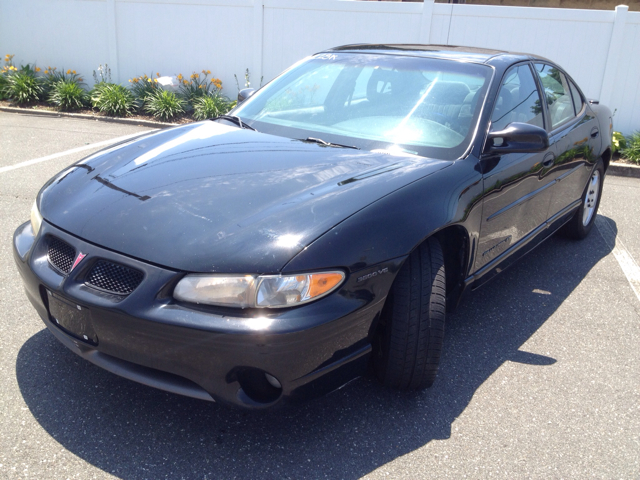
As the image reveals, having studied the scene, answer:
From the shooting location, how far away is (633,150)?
8.20 meters

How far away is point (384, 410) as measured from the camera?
8.43 feet

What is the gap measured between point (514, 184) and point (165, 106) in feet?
24.8

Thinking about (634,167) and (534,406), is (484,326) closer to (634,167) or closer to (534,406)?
(534,406)

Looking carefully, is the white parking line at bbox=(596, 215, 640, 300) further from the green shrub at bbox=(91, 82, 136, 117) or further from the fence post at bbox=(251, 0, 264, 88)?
the green shrub at bbox=(91, 82, 136, 117)

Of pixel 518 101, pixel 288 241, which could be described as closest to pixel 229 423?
pixel 288 241

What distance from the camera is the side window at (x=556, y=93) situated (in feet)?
13.2

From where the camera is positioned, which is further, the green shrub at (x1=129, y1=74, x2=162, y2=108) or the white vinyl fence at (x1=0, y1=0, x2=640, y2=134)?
the green shrub at (x1=129, y1=74, x2=162, y2=108)

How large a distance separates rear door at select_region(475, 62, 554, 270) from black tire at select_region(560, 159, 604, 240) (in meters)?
1.10

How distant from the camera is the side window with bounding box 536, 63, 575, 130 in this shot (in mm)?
4023

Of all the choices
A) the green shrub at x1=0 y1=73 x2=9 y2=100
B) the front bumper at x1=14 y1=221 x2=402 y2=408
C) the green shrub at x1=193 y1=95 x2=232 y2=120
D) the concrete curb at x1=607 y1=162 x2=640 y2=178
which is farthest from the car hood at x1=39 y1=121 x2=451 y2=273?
the green shrub at x1=0 y1=73 x2=9 y2=100

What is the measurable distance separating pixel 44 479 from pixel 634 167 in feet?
27.0

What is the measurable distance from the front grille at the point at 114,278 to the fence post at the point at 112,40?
955cm

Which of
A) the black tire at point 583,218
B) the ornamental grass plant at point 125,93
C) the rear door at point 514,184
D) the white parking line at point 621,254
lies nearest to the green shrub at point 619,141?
the white parking line at point 621,254

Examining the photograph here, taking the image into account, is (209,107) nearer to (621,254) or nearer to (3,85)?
(3,85)
